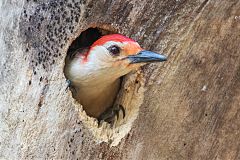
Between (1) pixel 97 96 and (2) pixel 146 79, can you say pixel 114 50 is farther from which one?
(1) pixel 97 96

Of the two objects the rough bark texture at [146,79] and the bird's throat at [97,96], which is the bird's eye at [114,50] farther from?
the bird's throat at [97,96]

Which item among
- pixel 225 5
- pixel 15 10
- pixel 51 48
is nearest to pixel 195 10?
pixel 225 5

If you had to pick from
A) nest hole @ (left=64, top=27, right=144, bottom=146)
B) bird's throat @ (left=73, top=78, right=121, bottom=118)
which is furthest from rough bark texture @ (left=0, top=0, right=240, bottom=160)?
bird's throat @ (left=73, top=78, right=121, bottom=118)

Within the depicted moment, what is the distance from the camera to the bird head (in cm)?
305

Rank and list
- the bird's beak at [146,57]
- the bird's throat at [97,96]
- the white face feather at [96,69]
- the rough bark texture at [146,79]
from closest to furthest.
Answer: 1. the bird's beak at [146,57]
2. the rough bark texture at [146,79]
3. the white face feather at [96,69]
4. the bird's throat at [97,96]

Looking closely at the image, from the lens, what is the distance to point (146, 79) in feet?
10.3

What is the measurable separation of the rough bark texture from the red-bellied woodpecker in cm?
8

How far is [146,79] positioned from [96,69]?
1.37 feet

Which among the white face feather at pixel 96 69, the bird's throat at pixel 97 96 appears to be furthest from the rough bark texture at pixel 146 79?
the bird's throat at pixel 97 96

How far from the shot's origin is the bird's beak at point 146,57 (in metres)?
2.91

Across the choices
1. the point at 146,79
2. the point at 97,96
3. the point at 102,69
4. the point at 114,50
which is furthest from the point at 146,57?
the point at 97,96

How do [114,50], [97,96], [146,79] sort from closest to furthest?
[146,79] < [114,50] < [97,96]

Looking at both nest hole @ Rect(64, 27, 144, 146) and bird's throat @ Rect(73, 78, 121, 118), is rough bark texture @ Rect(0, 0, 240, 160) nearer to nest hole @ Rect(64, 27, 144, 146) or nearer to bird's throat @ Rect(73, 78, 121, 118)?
nest hole @ Rect(64, 27, 144, 146)

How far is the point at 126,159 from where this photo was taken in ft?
10.3
